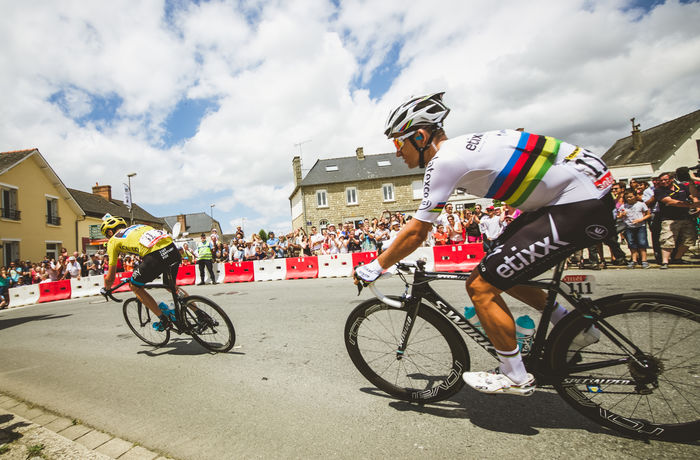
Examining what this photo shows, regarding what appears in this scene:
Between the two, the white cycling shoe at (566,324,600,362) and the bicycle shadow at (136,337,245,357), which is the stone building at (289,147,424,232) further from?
the white cycling shoe at (566,324,600,362)

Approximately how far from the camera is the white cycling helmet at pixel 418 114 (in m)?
2.45

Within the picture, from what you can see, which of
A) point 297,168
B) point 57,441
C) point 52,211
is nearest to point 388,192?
point 297,168

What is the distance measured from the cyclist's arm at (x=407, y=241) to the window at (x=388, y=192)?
121 feet

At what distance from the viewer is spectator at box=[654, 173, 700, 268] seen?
7230 millimetres

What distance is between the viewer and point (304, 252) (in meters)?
14.9

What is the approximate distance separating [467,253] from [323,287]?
4.60m

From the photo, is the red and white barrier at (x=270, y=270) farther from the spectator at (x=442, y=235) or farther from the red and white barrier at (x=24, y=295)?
the red and white barrier at (x=24, y=295)

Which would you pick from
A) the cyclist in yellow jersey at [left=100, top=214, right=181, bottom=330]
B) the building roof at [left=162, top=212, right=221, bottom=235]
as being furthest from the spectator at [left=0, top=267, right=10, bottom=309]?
the building roof at [left=162, top=212, right=221, bottom=235]

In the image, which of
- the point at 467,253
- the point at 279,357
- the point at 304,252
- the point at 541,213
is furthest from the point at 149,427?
the point at 304,252

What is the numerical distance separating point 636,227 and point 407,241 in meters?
8.69

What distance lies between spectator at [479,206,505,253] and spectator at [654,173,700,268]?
347cm

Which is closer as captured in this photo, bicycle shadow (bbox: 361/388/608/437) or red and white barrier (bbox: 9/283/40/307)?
bicycle shadow (bbox: 361/388/608/437)

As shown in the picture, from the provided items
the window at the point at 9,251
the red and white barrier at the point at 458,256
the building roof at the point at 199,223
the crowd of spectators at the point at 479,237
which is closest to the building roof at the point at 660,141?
the crowd of spectators at the point at 479,237

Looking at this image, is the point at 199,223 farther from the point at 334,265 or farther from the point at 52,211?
the point at 334,265
